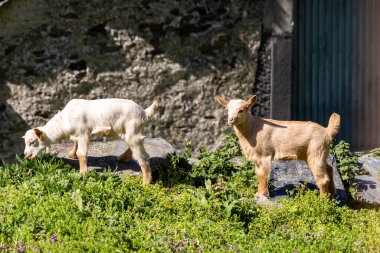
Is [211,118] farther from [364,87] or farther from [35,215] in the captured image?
[35,215]

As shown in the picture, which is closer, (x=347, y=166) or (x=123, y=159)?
(x=123, y=159)

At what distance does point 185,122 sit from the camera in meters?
10.8

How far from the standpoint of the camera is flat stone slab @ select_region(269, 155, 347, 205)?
8.46 m

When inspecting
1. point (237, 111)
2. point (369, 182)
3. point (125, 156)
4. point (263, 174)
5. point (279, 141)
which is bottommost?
point (369, 182)

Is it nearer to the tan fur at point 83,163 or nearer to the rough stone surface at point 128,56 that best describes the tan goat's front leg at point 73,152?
the tan fur at point 83,163

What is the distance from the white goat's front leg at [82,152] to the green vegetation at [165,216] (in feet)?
0.44

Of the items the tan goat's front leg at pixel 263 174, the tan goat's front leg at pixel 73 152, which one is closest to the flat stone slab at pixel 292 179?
the tan goat's front leg at pixel 263 174

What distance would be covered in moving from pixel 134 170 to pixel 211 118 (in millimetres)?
2486

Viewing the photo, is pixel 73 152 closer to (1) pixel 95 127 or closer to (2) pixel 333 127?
(1) pixel 95 127

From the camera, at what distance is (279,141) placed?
318 inches

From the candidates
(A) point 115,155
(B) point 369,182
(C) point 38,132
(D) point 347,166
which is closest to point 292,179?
(D) point 347,166

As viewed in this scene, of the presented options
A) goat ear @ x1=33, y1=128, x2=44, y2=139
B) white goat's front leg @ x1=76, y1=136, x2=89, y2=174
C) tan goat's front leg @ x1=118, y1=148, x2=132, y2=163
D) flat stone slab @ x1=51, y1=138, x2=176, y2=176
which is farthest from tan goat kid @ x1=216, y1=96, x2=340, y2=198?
goat ear @ x1=33, y1=128, x2=44, y2=139

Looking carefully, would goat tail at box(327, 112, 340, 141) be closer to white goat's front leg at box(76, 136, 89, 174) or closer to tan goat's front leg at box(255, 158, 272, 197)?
tan goat's front leg at box(255, 158, 272, 197)

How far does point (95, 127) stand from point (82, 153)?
0.34 metres
